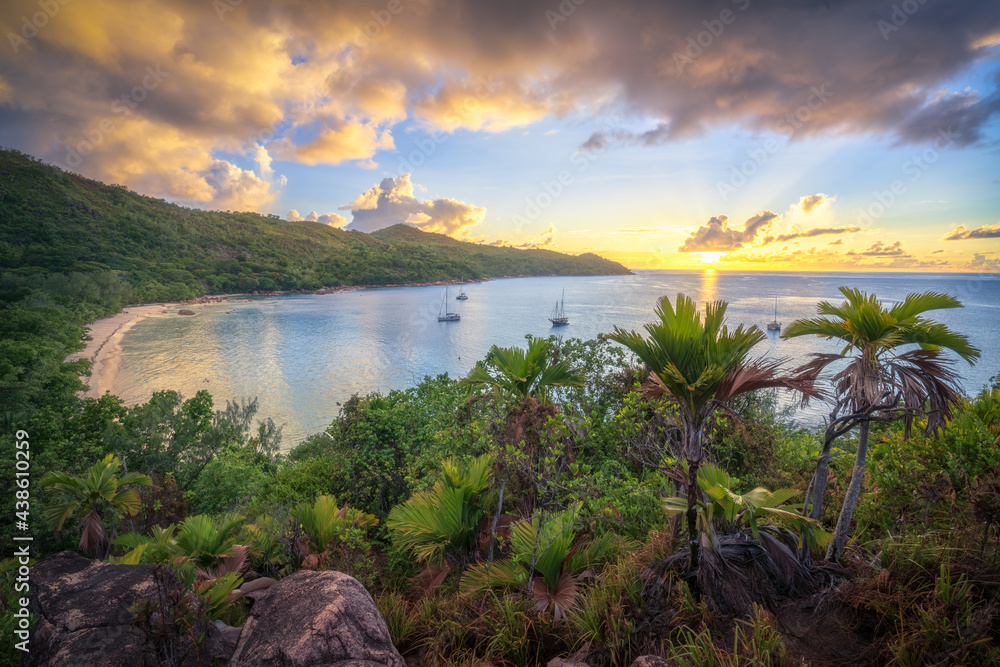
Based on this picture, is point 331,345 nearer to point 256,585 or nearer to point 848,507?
point 256,585

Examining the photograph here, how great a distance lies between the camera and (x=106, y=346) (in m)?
40.0

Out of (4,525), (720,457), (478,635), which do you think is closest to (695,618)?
(478,635)

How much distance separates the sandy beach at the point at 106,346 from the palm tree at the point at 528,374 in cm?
2611

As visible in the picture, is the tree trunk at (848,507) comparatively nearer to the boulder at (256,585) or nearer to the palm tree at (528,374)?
the palm tree at (528,374)

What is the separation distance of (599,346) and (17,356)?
21.9 m

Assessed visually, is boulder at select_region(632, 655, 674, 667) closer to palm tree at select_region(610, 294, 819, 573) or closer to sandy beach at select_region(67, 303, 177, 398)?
palm tree at select_region(610, 294, 819, 573)

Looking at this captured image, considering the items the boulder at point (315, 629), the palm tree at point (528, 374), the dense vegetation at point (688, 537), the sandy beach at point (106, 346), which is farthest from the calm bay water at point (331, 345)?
the boulder at point (315, 629)

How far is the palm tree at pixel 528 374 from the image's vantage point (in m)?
6.03

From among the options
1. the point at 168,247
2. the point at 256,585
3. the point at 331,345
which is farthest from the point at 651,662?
the point at 168,247

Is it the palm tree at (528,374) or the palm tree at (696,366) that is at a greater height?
the palm tree at (696,366)

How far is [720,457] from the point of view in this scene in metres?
7.03

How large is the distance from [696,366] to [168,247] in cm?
10365

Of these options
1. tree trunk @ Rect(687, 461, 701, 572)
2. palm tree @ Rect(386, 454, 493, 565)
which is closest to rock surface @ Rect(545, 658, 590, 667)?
tree trunk @ Rect(687, 461, 701, 572)

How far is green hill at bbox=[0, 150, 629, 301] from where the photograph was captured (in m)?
59.9
